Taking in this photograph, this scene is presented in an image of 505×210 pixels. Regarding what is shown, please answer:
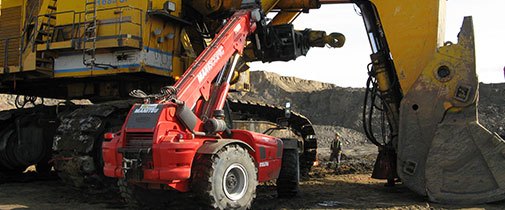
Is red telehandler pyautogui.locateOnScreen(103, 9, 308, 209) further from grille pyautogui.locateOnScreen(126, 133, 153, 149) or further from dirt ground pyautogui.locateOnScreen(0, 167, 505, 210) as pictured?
dirt ground pyautogui.locateOnScreen(0, 167, 505, 210)

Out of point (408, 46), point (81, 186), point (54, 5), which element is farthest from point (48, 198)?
point (408, 46)

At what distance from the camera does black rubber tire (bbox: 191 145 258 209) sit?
598cm

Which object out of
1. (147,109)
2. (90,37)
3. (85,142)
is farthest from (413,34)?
(85,142)

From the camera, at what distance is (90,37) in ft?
28.4

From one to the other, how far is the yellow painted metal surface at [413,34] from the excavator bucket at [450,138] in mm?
290

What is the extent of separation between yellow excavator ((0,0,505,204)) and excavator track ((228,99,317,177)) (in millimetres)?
234

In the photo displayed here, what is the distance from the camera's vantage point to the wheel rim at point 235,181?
6.25 m

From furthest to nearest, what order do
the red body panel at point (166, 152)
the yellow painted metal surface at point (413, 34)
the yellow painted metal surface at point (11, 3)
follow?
the yellow painted metal surface at point (11, 3), the yellow painted metal surface at point (413, 34), the red body panel at point (166, 152)

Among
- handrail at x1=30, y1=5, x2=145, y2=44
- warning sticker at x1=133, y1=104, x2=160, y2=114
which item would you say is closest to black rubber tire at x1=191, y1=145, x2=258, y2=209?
warning sticker at x1=133, y1=104, x2=160, y2=114

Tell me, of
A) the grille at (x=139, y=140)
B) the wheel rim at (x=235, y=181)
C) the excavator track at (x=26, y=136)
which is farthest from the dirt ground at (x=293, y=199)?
the grille at (x=139, y=140)

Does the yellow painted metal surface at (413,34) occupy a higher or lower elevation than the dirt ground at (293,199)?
higher

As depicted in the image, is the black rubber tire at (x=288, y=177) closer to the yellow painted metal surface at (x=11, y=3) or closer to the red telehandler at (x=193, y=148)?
the red telehandler at (x=193, y=148)

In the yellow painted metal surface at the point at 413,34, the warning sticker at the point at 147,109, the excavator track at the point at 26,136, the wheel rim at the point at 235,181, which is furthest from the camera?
the excavator track at the point at 26,136

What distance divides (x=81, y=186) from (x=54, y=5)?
368cm
